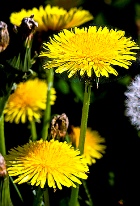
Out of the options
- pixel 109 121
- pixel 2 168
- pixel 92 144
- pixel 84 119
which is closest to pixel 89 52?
pixel 84 119

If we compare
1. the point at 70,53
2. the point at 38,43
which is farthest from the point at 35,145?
the point at 38,43

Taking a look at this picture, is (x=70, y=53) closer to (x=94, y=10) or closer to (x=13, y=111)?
(x=13, y=111)

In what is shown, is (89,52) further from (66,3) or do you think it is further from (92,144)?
(66,3)

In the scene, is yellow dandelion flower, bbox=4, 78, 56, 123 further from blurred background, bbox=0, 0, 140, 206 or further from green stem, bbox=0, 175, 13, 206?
green stem, bbox=0, 175, 13, 206

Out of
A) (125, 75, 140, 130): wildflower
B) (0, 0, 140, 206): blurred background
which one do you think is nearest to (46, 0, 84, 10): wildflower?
(0, 0, 140, 206): blurred background

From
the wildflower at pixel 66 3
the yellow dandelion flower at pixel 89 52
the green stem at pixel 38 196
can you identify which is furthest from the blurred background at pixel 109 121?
the green stem at pixel 38 196

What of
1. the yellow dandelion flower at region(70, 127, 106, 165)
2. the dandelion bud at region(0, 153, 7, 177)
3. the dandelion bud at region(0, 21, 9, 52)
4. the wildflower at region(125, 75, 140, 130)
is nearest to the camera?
the dandelion bud at region(0, 153, 7, 177)

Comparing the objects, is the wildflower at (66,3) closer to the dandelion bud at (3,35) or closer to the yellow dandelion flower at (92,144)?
the yellow dandelion flower at (92,144)
